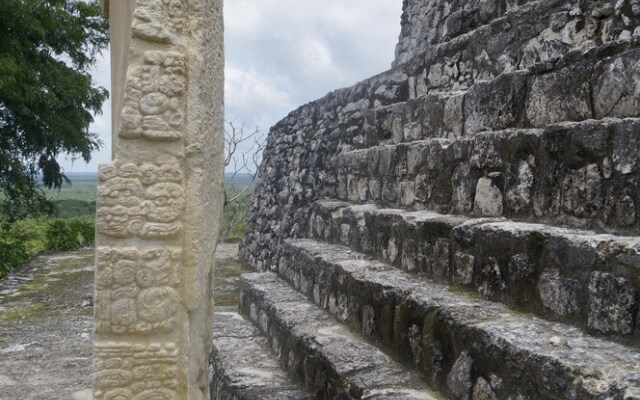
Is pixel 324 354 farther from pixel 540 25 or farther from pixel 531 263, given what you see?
pixel 540 25

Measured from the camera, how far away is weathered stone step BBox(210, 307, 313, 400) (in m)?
3.35

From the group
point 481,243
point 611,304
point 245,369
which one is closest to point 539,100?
point 481,243

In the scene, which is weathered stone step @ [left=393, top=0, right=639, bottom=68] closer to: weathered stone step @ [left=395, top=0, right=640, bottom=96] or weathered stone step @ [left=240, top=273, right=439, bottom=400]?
weathered stone step @ [left=395, top=0, right=640, bottom=96]

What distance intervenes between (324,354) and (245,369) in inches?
29.8

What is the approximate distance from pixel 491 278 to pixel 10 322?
506 cm

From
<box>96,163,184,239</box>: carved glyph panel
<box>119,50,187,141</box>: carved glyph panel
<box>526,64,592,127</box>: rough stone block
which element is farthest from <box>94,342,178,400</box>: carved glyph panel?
<box>526,64,592,127</box>: rough stone block

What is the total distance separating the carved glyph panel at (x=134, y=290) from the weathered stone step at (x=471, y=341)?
1.04 m

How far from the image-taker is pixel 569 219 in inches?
98.1

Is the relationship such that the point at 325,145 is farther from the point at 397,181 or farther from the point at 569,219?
the point at 569,219

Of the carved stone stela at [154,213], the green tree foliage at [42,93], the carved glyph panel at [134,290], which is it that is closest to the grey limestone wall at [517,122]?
the carved stone stela at [154,213]

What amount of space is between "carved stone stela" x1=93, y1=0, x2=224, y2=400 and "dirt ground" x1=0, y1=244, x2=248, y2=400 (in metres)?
2.03

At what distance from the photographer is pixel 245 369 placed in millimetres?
3699

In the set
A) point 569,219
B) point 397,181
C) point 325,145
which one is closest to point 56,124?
point 325,145

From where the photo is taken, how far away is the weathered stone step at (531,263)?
81.2 inches
